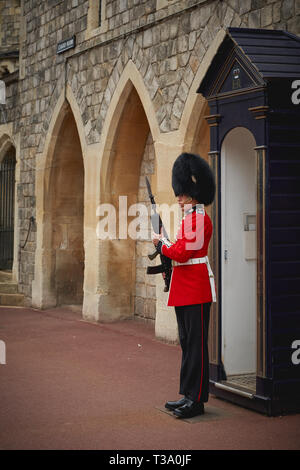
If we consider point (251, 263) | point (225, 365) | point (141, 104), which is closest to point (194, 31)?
point (141, 104)

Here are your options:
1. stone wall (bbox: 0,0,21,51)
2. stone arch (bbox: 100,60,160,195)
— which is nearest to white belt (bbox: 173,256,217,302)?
stone arch (bbox: 100,60,160,195)

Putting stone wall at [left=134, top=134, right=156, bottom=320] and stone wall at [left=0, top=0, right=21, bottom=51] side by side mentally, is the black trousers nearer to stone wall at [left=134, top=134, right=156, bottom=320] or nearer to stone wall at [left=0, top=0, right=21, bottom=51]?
stone wall at [left=134, top=134, right=156, bottom=320]

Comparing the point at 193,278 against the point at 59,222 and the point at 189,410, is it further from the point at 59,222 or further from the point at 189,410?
the point at 59,222

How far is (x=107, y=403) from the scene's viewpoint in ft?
19.2

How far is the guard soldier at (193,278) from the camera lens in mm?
5301

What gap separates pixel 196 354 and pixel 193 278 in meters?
0.51

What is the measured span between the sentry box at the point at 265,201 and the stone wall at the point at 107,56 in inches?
60.0

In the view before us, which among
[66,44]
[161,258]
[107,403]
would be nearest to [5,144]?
[66,44]

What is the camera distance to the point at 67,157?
40.0 feet

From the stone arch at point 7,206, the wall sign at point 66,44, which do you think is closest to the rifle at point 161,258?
the wall sign at point 66,44

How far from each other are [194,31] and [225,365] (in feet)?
13.3

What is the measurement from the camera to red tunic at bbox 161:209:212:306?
17.3 ft

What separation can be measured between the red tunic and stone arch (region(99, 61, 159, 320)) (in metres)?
4.78

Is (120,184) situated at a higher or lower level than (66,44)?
lower
